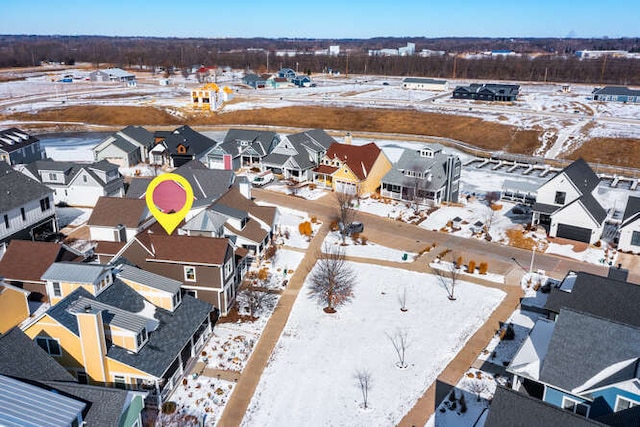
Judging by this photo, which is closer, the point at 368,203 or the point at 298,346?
the point at 298,346

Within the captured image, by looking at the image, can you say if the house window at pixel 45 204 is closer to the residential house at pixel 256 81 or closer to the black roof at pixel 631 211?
the black roof at pixel 631 211

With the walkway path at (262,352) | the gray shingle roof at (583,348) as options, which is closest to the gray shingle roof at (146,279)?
the walkway path at (262,352)

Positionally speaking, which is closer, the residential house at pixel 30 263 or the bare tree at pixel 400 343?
the bare tree at pixel 400 343

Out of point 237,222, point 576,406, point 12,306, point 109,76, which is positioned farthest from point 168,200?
point 109,76

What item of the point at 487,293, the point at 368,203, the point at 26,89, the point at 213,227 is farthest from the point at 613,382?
the point at 26,89

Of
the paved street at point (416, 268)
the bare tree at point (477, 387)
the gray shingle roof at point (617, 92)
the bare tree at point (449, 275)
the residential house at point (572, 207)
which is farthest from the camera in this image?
the gray shingle roof at point (617, 92)

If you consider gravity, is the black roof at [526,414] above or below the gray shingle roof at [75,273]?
below

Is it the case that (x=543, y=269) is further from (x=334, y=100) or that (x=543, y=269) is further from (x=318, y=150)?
A: (x=334, y=100)

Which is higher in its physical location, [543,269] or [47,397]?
[47,397]
